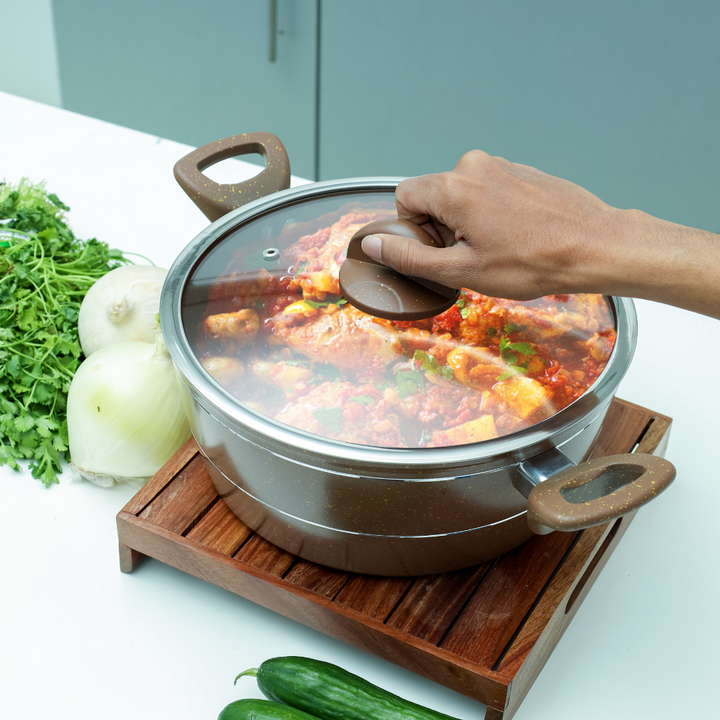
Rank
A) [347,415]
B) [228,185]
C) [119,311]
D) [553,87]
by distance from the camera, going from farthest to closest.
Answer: [553,87], [119,311], [228,185], [347,415]

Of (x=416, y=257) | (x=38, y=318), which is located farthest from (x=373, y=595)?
(x=38, y=318)

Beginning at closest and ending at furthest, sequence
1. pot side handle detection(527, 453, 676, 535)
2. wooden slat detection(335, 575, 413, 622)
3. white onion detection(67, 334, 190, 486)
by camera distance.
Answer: pot side handle detection(527, 453, 676, 535)
wooden slat detection(335, 575, 413, 622)
white onion detection(67, 334, 190, 486)

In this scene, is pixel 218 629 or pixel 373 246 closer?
pixel 373 246

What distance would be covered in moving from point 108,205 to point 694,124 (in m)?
2.42

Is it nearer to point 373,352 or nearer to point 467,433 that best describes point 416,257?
point 373,352

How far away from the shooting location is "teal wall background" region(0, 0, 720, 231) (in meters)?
2.99

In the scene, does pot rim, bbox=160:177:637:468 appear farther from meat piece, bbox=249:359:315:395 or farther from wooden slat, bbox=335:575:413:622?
Result: wooden slat, bbox=335:575:413:622

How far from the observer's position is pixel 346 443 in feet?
3.06

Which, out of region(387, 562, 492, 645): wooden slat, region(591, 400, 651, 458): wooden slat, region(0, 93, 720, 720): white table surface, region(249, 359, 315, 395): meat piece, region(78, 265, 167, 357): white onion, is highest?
region(249, 359, 315, 395): meat piece

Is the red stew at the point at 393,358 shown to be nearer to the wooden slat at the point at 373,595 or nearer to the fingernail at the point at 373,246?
the fingernail at the point at 373,246

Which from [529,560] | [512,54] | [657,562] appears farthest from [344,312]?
[512,54]

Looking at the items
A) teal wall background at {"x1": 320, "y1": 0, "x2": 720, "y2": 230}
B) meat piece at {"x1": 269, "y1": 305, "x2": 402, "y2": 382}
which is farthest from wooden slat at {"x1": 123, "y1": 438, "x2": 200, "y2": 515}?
teal wall background at {"x1": 320, "y1": 0, "x2": 720, "y2": 230}

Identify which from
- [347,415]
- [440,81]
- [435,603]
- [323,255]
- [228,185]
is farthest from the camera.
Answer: [440,81]

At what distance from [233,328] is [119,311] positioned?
460 mm
